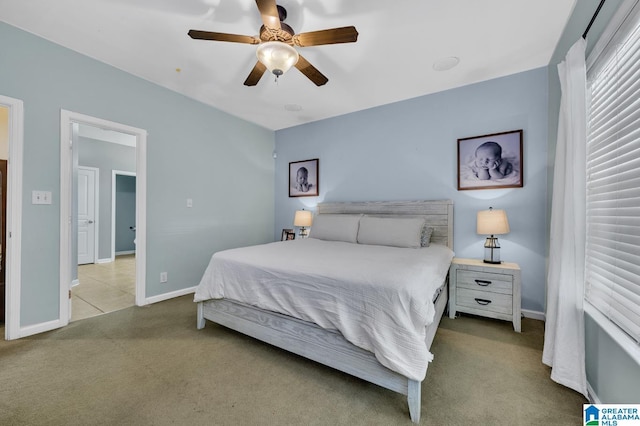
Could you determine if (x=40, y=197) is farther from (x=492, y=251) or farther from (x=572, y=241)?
(x=492, y=251)

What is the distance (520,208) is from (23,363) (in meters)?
4.46

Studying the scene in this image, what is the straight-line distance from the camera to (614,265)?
136cm

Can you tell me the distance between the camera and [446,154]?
10.3 feet

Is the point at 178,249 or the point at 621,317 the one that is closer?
the point at 621,317

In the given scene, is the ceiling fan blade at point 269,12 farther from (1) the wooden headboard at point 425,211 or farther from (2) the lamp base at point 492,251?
(2) the lamp base at point 492,251

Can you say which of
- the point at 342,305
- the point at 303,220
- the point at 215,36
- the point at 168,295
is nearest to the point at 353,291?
the point at 342,305

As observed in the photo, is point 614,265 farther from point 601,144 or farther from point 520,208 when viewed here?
point 520,208

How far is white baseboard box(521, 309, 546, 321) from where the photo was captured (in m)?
2.58

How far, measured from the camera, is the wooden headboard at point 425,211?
3055 mm

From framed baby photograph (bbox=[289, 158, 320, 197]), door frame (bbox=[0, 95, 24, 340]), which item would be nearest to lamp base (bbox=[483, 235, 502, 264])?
framed baby photograph (bbox=[289, 158, 320, 197])


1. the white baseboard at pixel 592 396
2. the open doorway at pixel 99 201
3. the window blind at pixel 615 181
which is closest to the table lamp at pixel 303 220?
the open doorway at pixel 99 201

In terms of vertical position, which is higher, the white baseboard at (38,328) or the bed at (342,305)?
the bed at (342,305)

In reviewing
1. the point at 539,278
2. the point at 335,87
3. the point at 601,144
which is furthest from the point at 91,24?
the point at 539,278

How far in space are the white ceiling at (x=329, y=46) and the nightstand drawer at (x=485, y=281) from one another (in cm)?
210
